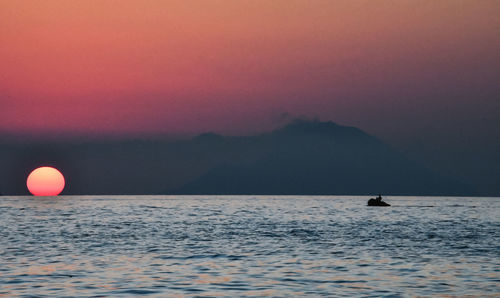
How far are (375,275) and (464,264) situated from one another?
327 inches

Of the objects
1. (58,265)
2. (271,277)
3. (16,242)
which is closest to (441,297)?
(271,277)

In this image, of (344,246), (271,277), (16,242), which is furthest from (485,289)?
(16,242)

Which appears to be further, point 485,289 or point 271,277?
point 271,277

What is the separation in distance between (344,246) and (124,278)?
23367 mm

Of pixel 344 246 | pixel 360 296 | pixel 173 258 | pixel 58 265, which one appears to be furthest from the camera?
pixel 344 246

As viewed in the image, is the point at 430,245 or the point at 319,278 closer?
the point at 319,278

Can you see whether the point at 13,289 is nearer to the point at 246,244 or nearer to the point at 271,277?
the point at 271,277

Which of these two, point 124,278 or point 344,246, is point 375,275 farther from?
point 344,246

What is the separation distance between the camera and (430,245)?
171 feet

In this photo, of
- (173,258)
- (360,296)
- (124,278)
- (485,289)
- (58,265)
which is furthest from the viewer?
(173,258)

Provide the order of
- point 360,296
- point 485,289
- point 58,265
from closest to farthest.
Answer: point 360,296, point 485,289, point 58,265

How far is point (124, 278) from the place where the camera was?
103 feet

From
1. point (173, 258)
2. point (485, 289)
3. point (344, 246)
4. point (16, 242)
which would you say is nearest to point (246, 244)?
point (344, 246)

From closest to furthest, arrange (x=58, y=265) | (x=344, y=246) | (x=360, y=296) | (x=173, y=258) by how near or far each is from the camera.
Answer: (x=360, y=296), (x=58, y=265), (x=173, y=258), (x=344, y=246)
